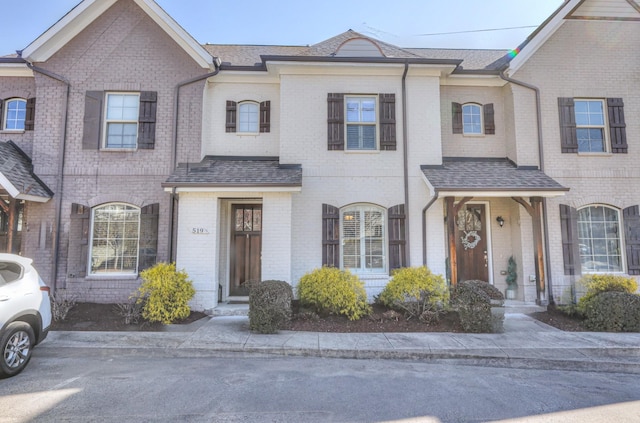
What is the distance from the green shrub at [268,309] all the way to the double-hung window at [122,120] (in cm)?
539

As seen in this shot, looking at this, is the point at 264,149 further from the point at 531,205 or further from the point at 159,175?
the point at 531,205

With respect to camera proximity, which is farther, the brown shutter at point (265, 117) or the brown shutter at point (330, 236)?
the brown shutter at point (265, 117)

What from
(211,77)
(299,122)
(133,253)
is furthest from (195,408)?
(211,77)

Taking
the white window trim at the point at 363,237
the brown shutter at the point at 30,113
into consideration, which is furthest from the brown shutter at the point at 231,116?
the brown shutter at the point at 30,113

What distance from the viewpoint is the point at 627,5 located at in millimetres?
9688

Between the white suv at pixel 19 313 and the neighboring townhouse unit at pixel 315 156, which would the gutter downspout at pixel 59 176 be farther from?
the white suv at pixel 19 313

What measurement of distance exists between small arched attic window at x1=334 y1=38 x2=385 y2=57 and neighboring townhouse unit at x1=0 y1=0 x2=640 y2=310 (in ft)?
0.15

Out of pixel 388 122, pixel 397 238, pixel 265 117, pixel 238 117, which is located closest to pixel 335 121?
pixel 388 122

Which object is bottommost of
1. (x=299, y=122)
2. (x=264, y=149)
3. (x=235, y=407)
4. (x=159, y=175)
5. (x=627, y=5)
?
(x=235, y=407)

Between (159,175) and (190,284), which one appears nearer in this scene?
(190,284)

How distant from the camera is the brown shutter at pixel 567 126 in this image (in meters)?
9.38

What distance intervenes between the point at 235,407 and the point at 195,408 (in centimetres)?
45

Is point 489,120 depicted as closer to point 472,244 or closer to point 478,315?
point 472,244

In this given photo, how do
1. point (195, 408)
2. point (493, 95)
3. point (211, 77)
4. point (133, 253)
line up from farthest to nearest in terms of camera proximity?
point (493, 95)
point (211, 77)
point (133, 253)
point (195, 408)
